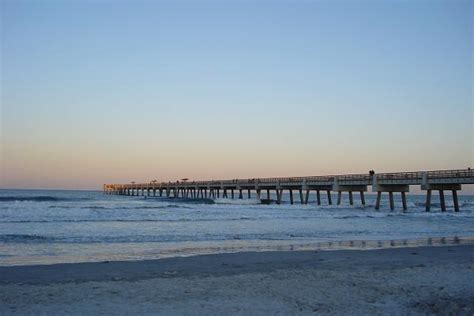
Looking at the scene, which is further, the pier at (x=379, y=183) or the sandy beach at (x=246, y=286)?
the pier at (x=379, y=183)

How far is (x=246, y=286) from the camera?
9.39 meters

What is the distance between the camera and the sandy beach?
24.9ft

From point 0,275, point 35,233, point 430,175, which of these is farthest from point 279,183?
point 0,275

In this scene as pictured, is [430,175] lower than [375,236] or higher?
higher

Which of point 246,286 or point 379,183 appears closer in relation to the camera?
point 246,286

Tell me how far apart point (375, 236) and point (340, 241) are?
338 cm

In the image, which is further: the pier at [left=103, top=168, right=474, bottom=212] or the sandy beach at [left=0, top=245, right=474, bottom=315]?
the pier at [left=103, top=168, right=474, bottom=212]

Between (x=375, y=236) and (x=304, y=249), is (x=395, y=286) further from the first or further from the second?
(x=375, y=236)

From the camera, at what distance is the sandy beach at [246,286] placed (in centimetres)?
759

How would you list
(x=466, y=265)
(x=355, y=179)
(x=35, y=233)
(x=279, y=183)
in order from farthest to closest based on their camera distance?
1. (x=279, y=183)
2. (x=355, y=179)
3. (x=35, y=233)
4. (x=466, y=265)

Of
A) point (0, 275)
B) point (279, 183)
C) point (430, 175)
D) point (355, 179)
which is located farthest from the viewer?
point (279, 183)

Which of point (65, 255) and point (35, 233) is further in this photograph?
point (35, 233)

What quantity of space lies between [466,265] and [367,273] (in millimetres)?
3238

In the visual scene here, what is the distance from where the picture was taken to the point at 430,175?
3794 centimetres
